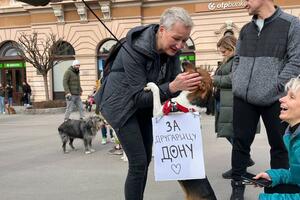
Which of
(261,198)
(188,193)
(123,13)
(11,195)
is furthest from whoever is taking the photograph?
(123,13)

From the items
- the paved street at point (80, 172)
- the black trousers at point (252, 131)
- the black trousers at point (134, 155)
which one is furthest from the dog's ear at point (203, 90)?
the paved street at point (80, 172)

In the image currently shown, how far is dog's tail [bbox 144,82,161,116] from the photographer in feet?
11.0

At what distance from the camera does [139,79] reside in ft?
11.2

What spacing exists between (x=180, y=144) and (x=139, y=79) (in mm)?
579

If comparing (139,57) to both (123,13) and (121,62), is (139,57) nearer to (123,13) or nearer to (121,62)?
(121,62)

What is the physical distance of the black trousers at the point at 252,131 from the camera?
4.27m

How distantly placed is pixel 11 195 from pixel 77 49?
25.8 metres

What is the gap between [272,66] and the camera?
421 cm

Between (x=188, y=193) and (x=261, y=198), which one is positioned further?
(x=188, y=193)

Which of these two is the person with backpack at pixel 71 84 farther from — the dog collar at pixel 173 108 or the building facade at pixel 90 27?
the building facade at pixel 90 27

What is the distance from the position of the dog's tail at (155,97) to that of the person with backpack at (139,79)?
38 millimetres

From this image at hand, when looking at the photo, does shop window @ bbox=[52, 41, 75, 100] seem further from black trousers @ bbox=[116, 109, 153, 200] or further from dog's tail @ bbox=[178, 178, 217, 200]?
dog's tail @ bbox=[178, 178, 217, 200]

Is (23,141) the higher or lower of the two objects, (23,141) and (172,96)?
the lower

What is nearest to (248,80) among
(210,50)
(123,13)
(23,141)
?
(23,141)
